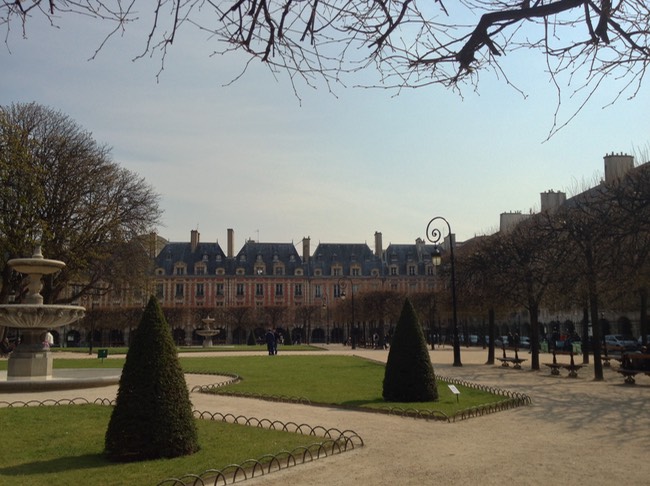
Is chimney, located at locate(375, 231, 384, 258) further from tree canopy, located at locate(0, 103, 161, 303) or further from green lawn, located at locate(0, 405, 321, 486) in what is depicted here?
green lawn, located at locate(0, 405, 321, 486)

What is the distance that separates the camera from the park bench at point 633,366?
18359mm

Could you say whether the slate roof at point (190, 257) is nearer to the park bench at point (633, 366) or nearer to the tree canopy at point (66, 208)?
the tree canopy at point (66, 208)

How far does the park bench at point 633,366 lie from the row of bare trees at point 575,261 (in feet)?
2.90

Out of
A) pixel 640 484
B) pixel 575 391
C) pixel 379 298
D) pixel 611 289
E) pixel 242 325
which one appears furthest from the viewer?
pixel 242 325

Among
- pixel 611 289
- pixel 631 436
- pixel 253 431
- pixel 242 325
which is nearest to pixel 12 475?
pixel 253 431

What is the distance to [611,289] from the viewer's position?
735 inches

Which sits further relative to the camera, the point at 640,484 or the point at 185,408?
the point at 185,408

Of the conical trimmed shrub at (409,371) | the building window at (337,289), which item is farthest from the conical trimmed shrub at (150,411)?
the building window at (337,289)

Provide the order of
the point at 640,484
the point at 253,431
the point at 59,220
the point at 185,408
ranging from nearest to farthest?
1. the point at 640,484
2. the point at 185,408
3. the point at 253,431
4. the point at 59,220

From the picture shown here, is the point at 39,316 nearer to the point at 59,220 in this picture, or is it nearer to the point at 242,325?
the point at 59,220

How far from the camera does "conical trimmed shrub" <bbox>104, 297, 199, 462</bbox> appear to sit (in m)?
7.57

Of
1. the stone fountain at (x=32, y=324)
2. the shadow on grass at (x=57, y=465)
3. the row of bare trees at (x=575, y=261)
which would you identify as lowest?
the shadow on grass at (x=57, y=465)

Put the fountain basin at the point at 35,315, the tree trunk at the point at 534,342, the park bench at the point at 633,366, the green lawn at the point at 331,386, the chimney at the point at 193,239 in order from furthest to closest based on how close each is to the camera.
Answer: the chimney at the point at 193,239, the tree trunk at the point at 534,342, the park bench at the point at 633,366, the fountain basin at the point at 35,315, the green lawn at the point at 331,386

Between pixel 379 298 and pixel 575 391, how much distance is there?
37159mm
